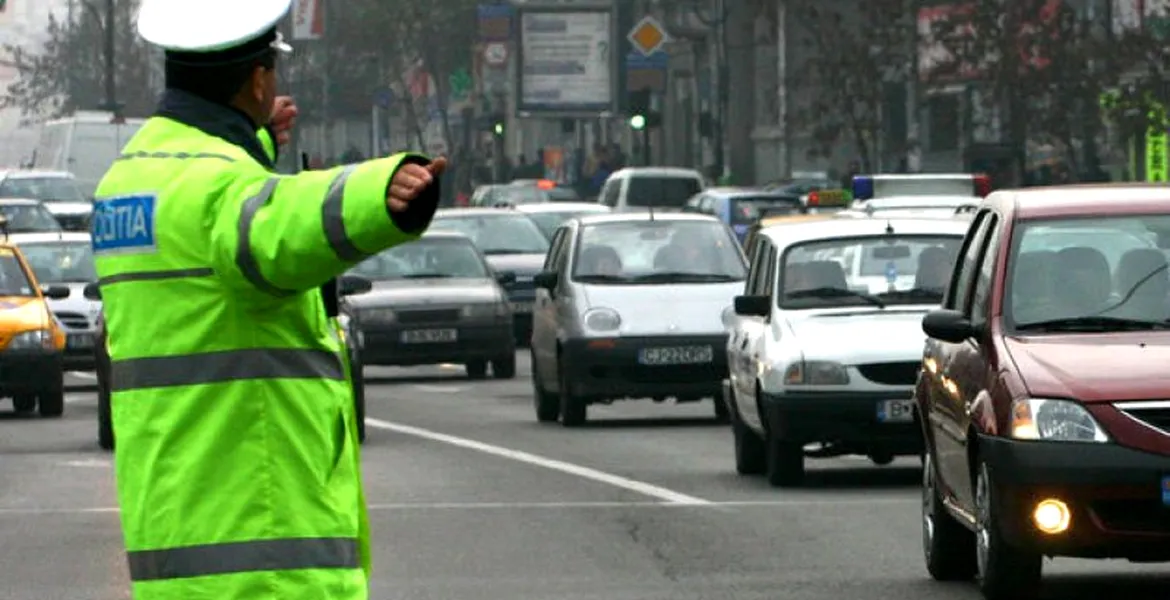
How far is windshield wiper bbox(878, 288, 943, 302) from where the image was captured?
1927 cm

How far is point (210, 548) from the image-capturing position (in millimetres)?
5141

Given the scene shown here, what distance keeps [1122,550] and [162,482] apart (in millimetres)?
6872

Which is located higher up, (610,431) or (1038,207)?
(1038,207)

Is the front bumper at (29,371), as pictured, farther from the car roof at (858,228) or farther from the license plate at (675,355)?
the car roof at (858,228)

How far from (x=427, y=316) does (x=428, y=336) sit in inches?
7.2

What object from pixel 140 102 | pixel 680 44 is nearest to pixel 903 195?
pixel 680 44

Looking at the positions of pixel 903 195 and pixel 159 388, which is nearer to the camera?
pixel 159 388

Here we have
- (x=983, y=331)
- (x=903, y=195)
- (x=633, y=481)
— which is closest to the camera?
(x=983, y=331)

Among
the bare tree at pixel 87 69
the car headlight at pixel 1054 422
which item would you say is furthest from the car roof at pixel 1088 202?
the bare tree at pixel 87 69

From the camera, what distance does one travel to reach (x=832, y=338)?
18359mm

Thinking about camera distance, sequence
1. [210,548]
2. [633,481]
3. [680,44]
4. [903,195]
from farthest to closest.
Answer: [680,44] → [903,195] → [633,481] → [210,548]

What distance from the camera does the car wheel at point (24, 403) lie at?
28438mm

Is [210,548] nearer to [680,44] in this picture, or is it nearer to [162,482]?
[162,482]

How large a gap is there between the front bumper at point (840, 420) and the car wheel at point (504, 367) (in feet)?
47.9
